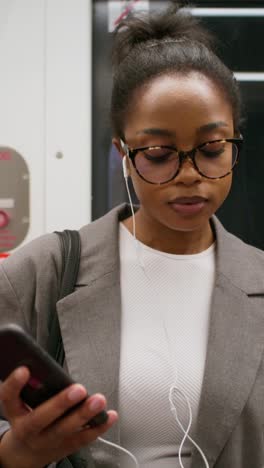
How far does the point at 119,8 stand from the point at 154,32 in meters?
0.87

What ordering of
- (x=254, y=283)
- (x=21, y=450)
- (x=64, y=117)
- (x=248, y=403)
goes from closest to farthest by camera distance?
(x=21, y=450)
(x=248, y=403)
(x=254, y=283)
(x=64, y=117)

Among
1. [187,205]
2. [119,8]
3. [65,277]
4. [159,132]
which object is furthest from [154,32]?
[119,8]

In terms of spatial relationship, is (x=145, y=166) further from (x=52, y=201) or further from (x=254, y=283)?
(x=52, y=201)

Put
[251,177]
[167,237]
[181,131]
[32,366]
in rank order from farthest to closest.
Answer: [251,177]
[167,237]
[181,131]
[32,366]

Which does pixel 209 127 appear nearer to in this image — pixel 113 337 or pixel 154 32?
pixel 154 32

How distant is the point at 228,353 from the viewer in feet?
3.29

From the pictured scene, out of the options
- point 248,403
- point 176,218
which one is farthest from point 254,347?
point 176,218

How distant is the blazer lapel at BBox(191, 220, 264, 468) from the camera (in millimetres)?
962

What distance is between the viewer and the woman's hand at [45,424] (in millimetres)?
663

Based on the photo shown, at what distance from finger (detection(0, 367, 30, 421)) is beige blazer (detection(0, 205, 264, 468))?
0.81 ft

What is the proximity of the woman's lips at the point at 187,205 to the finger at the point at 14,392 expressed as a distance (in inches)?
17.5

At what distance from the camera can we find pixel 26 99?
6.04 feet

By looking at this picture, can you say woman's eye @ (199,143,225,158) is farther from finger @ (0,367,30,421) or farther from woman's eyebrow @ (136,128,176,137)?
finger @ (0,367,30,421)

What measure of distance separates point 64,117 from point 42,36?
0.28 metres
